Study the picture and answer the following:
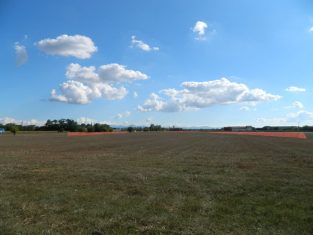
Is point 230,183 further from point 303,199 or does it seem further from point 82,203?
point 82,203

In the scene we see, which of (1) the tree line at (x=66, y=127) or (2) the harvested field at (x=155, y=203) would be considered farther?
(1) the tree line at (x=66, y=127)

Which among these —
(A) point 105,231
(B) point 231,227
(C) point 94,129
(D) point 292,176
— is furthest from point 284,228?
(C) point 94,129

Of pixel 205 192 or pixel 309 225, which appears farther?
pixel 205 192

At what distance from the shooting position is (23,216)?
25.1ft

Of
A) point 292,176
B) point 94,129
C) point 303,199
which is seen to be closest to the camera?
point 303,199

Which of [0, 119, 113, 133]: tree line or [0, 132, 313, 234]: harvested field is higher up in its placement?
[0, 119, 113, 133]: tree line

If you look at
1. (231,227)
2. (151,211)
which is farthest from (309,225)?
(151,211)

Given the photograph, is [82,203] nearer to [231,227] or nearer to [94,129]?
[231,227]

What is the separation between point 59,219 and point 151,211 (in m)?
2.06

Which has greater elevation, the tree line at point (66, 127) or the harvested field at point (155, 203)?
the tree line at point (66, 127)

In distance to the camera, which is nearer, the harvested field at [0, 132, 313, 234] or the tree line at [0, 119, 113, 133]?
the harvested field at [0, 132, 313, 234]

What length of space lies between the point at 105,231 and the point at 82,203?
2.40m

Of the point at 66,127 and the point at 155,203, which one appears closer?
the point at 155,203

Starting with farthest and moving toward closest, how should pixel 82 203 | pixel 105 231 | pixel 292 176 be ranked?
pixel 292 176, pixel 82 203, pixel 105 231
